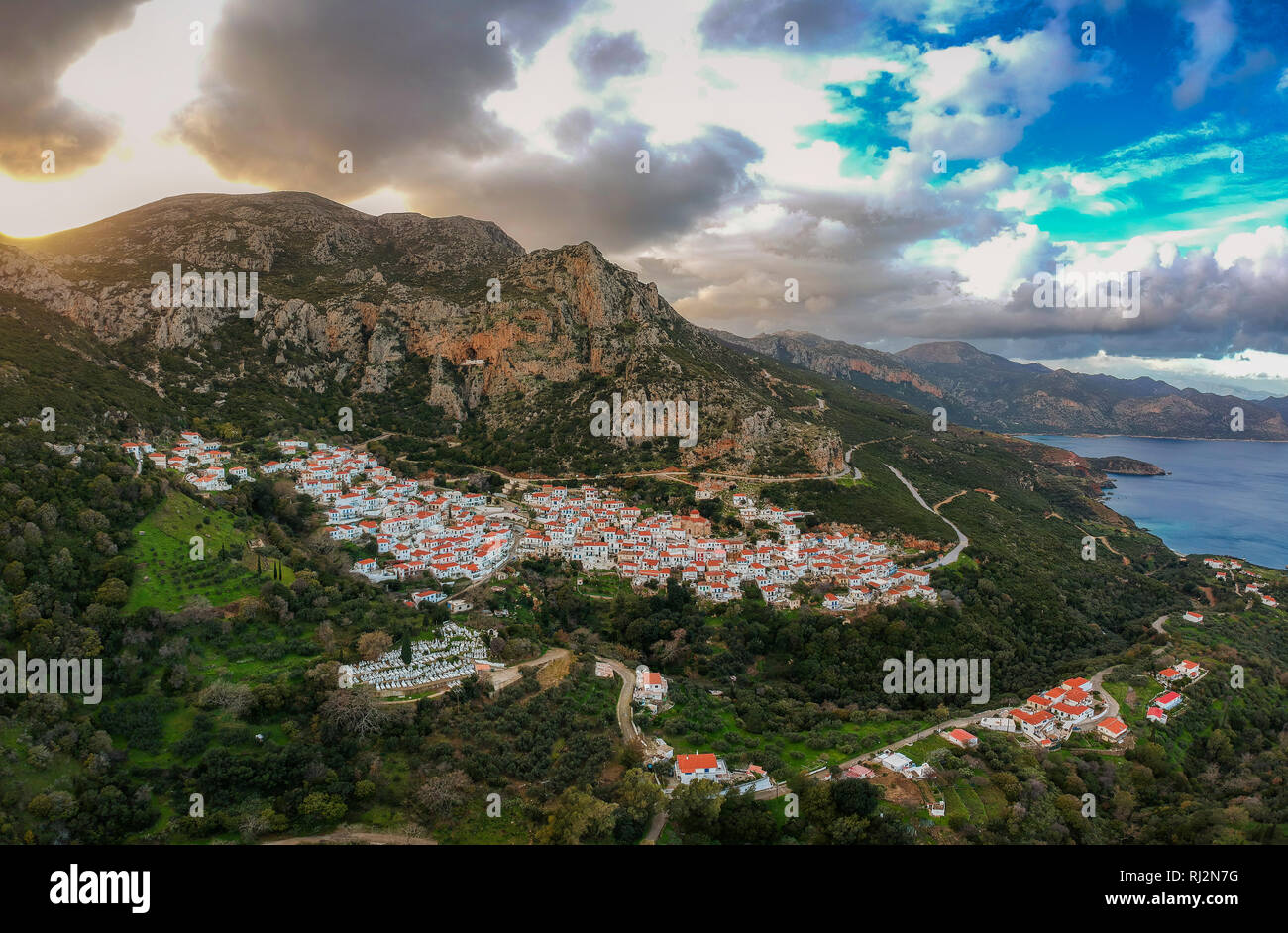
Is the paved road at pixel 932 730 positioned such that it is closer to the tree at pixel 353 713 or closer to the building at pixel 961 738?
the building at pixel 961 738

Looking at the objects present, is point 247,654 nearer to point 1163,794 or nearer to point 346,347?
point 1163,794

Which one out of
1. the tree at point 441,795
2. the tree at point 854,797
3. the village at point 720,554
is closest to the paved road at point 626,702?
the tree at point 441,795

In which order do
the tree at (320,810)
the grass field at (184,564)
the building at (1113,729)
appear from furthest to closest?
the grass field at (184,564)
the building at (1113,729)
the tree at (320,810)

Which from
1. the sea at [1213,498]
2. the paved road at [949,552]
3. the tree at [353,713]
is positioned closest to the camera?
the tree at [353,713]

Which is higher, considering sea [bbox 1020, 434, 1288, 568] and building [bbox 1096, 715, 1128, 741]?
sea [bbox 1020, 434, 1288, 568]

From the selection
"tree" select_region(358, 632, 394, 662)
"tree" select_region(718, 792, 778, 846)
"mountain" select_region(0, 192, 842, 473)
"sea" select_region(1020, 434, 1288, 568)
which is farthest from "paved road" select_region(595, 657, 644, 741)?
"sea" select_region(1020, 434, 1288, 568)

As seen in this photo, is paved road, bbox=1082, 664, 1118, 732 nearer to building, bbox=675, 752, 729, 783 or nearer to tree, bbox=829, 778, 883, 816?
tree, bbox=829, 778, 883, 816

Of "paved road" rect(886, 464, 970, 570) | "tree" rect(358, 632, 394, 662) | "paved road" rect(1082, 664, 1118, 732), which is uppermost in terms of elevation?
"paved road" rect(886, 464, 970, 570)
